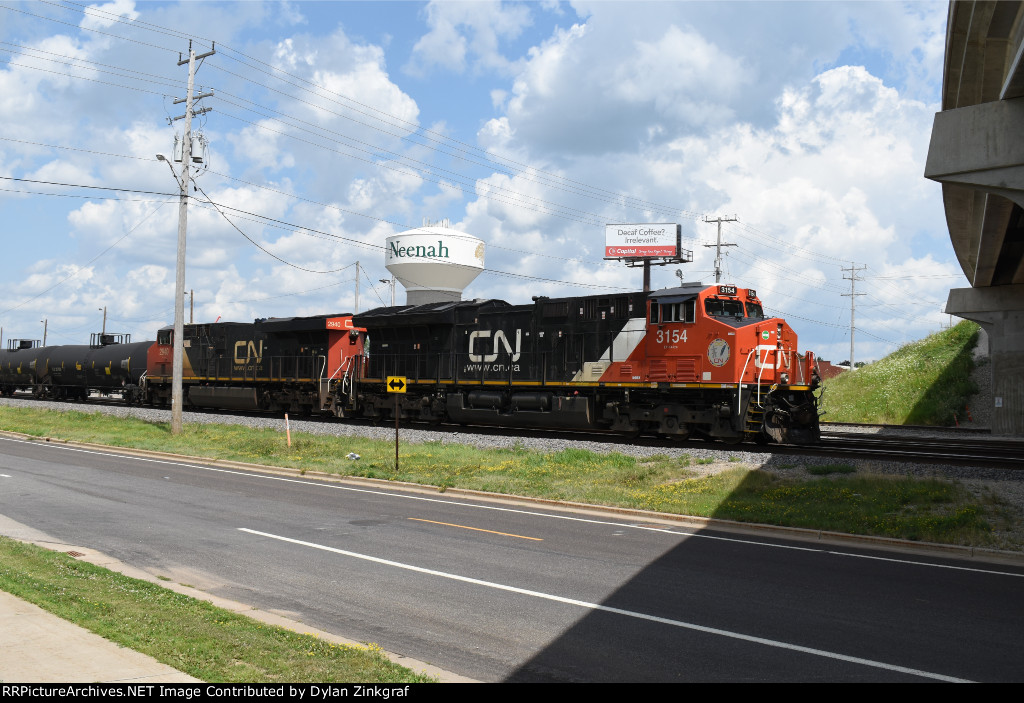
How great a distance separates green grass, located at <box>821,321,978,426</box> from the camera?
41562 mm

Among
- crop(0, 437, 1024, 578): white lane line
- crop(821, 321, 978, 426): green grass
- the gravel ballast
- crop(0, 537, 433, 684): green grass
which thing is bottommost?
crop(0, 437, 1024, 578): white lane line

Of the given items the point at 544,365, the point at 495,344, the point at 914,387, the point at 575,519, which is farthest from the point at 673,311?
the point at 914,387

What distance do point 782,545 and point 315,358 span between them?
25260mm

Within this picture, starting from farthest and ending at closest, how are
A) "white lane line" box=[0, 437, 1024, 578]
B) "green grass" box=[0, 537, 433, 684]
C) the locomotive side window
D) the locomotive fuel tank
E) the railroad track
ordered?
1. the locomotive side window
2. the locomotive fuel tank
3. the railroad track
4. "white lane line" box=[0, 437, 1024, 578]
5. "green grass" box=[0, 537, 433, 684]

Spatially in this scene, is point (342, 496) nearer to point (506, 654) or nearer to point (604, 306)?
point (506, 654)

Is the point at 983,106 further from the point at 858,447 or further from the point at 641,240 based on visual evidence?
the point at 641,240

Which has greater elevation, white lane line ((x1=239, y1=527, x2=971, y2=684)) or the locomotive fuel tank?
the locomotive fuel tank

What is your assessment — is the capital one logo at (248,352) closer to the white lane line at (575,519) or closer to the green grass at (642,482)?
the green grass at (642,482)

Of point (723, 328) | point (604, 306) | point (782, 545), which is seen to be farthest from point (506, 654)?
point (604, 306)

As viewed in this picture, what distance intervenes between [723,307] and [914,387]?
28317 mm

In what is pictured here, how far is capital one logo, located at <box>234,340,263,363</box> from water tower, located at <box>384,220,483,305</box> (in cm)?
3012

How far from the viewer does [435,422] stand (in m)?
30.6

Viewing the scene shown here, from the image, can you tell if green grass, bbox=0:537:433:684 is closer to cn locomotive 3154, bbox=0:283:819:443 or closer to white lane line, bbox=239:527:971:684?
white lane line, bbox=239:527:971:684

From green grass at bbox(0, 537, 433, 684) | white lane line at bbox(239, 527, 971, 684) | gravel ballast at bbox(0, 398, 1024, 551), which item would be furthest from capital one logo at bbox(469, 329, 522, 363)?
green grass at bbox(0, 537, 433, 684)
